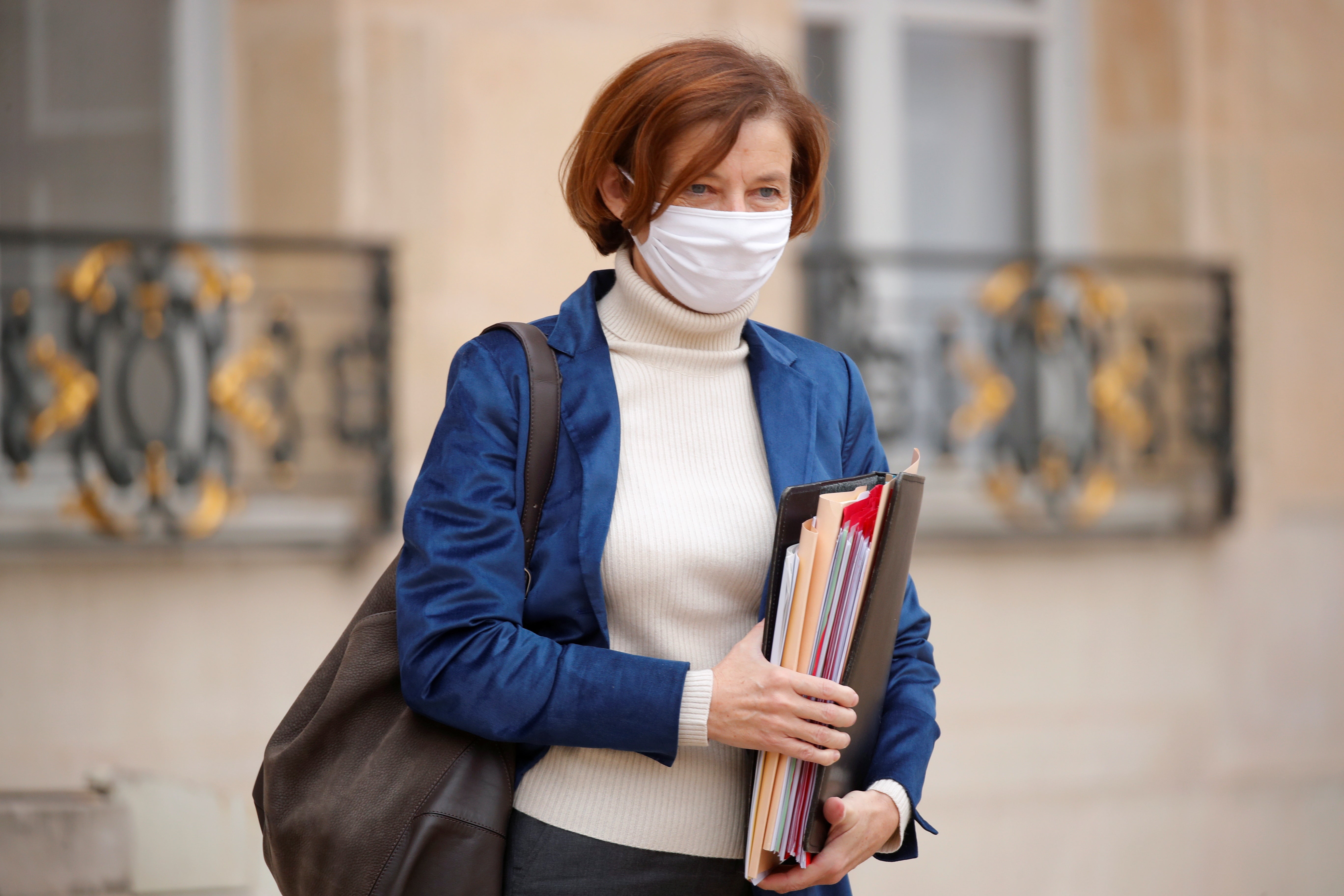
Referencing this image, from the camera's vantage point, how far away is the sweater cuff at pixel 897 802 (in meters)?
1.53

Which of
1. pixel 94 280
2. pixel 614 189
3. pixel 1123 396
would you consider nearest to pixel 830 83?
pixel 1123 396

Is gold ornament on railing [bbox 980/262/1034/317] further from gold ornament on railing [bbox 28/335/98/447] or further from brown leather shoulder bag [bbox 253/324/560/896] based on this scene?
brown leather shoulder bag [bbox 253/324/560/896]

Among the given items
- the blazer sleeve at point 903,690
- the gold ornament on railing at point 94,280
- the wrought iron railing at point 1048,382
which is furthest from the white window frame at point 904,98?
the blazer sleeve at point 903,690

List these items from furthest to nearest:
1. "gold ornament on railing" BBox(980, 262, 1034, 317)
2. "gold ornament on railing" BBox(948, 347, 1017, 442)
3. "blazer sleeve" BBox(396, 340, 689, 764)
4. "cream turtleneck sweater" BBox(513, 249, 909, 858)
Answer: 1. "gold ornament on railing" BBox(980, 262, 1034, 317)
2. "gold ornament on railing" BBox(948, 347, 1017, 442)
3. "cream turtleneck sweater" BBox(513, 249, 909, 858)
4. "blazer sleeve" BBox(396, 340, 689, 764)

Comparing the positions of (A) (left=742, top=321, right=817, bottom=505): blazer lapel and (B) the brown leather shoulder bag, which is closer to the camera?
(B) the brown leather shoulder bag

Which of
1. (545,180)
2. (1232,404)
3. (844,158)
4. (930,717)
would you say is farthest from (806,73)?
(930,717)

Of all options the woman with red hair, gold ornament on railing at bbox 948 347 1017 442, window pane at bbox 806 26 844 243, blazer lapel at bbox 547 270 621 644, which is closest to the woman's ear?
the woman with red hair

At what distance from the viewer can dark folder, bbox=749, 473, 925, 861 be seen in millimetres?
1445

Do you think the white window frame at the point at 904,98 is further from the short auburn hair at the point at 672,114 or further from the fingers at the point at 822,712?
the fingers at the point at 822,712

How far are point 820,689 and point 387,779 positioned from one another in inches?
18.2

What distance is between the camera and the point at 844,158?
622 cm

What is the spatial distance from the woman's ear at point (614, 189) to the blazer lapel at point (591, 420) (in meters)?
0.10

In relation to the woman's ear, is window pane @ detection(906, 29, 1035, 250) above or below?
above

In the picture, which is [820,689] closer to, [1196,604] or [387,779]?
[387,779]
